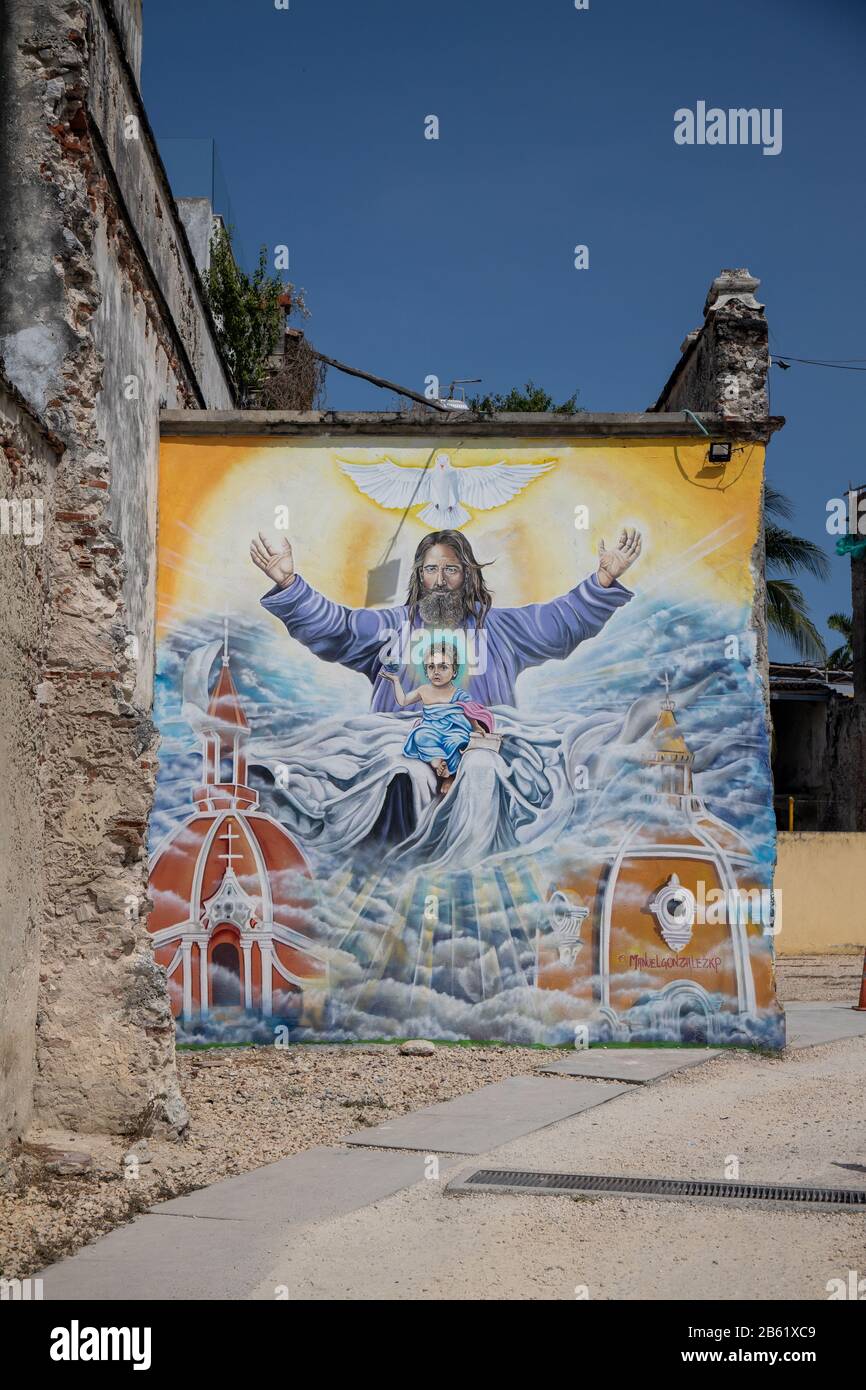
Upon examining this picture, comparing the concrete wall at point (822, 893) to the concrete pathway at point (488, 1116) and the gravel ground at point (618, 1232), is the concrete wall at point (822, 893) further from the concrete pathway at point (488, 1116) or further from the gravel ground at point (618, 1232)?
the gravel ground at point (618, 1232)

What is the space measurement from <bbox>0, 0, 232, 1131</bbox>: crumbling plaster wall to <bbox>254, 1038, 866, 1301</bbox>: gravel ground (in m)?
1.76

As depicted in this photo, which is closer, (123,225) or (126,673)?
(126,673)

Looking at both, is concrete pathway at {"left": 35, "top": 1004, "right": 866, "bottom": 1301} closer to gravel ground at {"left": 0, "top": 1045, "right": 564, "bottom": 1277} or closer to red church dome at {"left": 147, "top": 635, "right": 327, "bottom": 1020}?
gravel ground at {"left": 0, "top": 1045, "right": 564, "bottom": 1277}

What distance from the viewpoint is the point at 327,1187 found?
6.24 meters

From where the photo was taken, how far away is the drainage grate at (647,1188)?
581 centimetres

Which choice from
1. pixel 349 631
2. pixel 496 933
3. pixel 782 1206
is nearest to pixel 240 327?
pixel 349 631

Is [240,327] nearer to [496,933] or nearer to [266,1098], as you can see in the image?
[496,933]

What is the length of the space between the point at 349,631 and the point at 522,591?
55.2 inches

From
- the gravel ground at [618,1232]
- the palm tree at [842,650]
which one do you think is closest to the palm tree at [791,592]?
the palm tree at [842,650]

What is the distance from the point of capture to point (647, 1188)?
6043mm

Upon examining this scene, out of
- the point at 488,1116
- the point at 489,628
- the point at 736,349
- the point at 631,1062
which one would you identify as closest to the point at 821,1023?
the point at 631,1062

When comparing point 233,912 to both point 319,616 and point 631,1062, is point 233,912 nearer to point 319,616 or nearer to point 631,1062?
point 319,616

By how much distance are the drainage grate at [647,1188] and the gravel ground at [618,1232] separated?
0.33 ft

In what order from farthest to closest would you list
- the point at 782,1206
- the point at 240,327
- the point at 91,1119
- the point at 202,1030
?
the point at 240,327, the point at 202,1030, the point at 91,1119, the point at 782,1206
